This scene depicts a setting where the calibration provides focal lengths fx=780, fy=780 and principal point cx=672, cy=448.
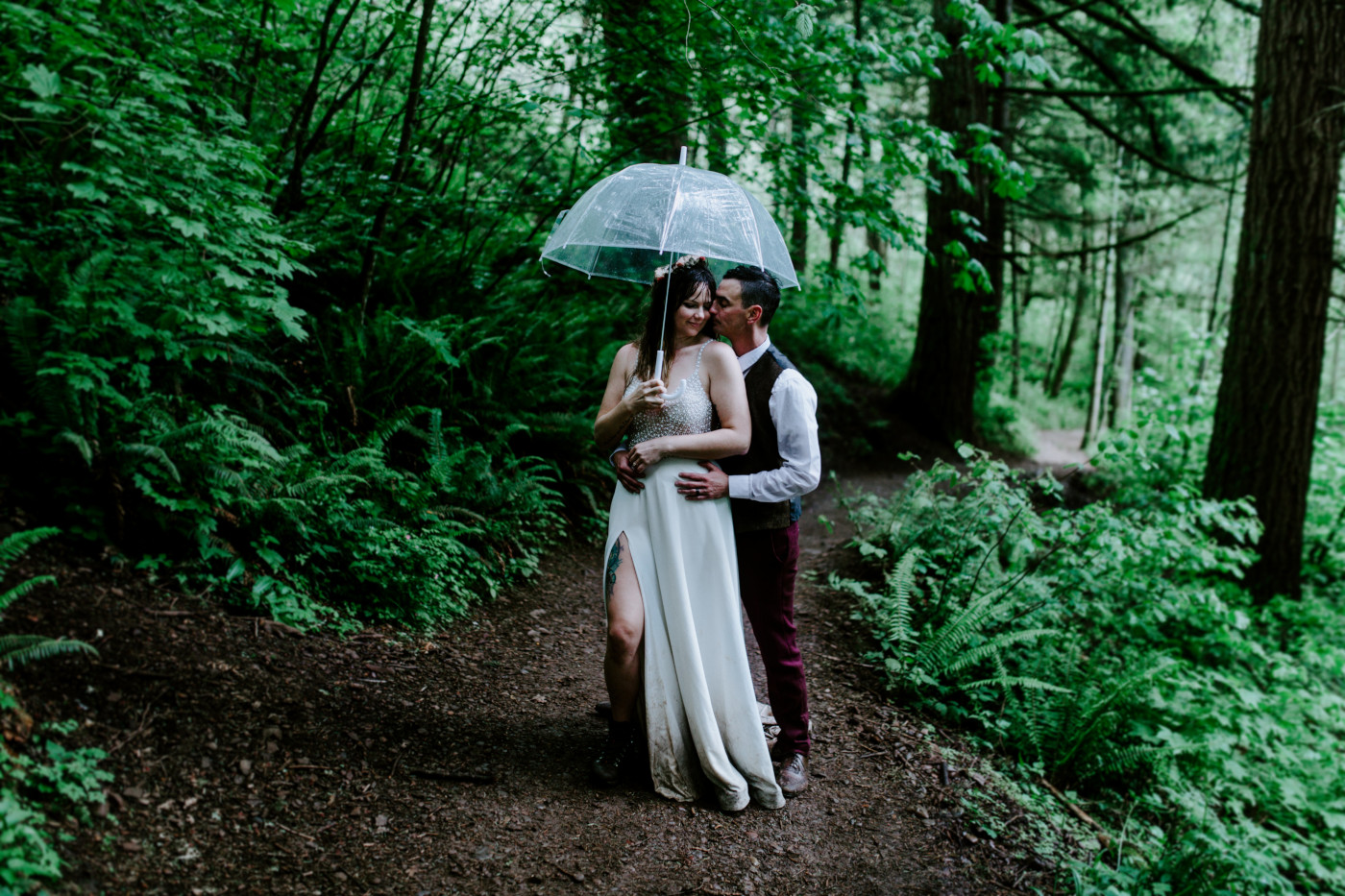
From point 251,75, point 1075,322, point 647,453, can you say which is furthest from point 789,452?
point 1075,322

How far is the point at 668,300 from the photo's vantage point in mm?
3309

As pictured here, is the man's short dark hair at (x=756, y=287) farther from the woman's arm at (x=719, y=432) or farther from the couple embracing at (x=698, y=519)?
the woman's arm at (x=719, y=432)

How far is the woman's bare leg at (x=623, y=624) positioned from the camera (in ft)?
10.9

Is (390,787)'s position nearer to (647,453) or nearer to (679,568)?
(679,568)

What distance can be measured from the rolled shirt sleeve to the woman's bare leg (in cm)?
56

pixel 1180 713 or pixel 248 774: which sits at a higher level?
pixel 248 774

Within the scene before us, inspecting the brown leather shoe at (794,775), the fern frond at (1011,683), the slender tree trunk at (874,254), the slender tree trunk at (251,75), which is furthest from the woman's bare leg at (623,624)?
the slender tree trunk at (251,75)

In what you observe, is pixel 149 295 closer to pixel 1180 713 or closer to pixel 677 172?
pixel 677 172

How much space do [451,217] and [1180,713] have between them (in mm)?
7570

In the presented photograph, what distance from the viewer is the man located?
340 centimetres

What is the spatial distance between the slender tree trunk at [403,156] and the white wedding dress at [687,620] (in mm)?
3573

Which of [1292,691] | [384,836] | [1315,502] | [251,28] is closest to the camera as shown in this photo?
[384,836]

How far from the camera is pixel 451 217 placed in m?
7.65

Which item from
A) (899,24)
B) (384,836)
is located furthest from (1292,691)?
(384,836)
